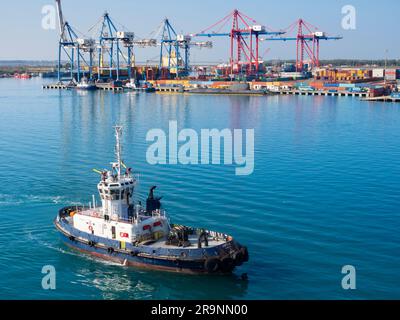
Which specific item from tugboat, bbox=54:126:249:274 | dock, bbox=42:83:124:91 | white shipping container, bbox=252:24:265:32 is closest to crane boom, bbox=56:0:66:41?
dock, bbox=42:83:124:91

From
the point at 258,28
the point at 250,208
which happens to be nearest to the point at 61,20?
the point at 258,28

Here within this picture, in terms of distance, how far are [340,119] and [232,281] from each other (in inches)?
2506

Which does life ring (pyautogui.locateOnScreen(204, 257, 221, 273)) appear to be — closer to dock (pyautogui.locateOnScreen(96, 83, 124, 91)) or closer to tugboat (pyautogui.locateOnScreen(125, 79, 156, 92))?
tugboat (pyautogui.locateOnScreen(125, 79, 156, 92))

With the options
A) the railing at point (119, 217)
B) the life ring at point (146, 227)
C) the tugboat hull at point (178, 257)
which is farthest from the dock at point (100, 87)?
the tugboat hull at point (178, 257)

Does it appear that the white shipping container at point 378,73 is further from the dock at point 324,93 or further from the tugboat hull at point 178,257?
the tugboat hull at point 178,257

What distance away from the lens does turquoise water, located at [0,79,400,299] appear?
25.0m

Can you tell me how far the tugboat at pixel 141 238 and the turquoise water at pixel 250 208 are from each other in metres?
0.66

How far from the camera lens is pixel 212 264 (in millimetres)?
25328

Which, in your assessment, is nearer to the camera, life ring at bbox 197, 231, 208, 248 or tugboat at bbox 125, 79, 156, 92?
life ring at bbox 197, 231, 208, 248

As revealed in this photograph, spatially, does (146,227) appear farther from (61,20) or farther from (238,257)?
(61,20)

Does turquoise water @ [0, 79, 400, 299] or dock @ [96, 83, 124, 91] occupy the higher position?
dock @ [96, 83, 124, 91]

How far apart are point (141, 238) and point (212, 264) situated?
13.9ft
